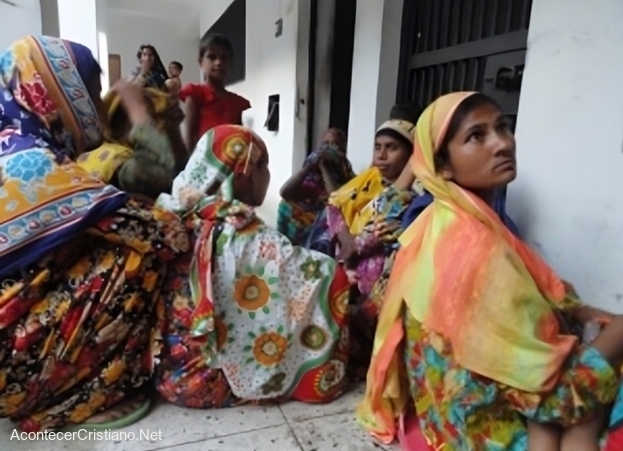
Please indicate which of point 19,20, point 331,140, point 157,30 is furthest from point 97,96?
point 157,30

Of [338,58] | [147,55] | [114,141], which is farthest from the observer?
[338,58]

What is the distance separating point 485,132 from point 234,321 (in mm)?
938

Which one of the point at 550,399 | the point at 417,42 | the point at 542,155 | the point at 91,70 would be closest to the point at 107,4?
the point at 417,42

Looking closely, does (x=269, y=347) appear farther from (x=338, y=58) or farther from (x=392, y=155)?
(x=338, y=58)

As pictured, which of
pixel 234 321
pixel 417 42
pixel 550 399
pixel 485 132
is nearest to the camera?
pixel 550 399

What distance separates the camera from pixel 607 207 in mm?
1374

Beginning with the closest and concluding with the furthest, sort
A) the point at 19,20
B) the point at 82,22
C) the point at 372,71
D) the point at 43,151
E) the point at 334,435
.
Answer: the point at 43,151
the point at 334,435
the point at 372,71
the point at 19,20
the point at 82,22

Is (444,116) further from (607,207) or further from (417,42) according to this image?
(417,42)

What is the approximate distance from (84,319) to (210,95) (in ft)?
5.88

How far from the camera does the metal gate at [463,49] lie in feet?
6.32

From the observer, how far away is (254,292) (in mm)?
1534

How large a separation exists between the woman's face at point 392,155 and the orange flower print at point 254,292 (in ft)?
2.64

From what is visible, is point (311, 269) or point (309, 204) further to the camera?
point (309, 204)

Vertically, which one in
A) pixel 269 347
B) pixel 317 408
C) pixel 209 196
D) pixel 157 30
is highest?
pixel 157 30
